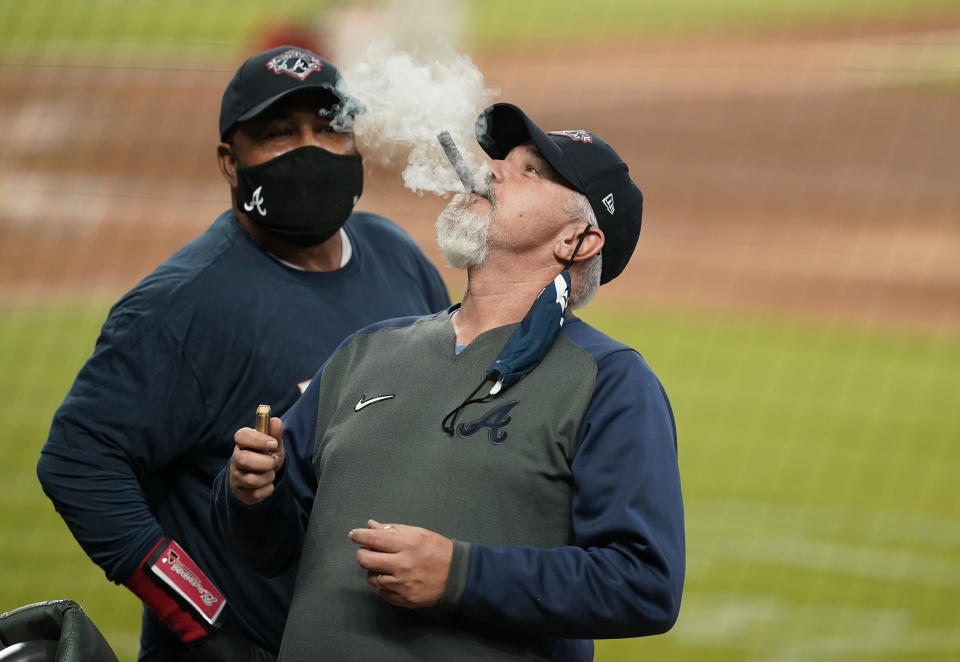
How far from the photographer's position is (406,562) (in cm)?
212

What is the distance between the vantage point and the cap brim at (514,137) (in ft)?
8.51

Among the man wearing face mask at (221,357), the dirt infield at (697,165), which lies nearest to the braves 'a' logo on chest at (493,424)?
the man wearing face mask at (221,357)

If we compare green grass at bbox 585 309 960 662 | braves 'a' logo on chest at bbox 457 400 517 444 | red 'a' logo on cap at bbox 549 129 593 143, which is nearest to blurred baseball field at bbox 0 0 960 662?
green grass at bbox 585 309 960 662

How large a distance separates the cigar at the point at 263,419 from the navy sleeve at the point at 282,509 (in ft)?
0.56

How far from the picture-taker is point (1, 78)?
1831 cm

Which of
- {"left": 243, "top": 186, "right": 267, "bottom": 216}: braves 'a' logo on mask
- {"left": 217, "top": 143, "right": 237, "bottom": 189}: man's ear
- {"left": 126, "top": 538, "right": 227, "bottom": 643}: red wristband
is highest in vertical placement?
{"left": 217, "top": 143, "right": 237, "bottom": 189}: man's ear

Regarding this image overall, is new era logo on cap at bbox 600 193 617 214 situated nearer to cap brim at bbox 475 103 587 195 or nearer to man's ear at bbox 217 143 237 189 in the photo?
cap brim at bbox 475 103 587 195

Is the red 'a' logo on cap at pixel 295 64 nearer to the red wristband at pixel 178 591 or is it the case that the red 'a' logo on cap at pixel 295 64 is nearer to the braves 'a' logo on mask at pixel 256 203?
the braves 'a' logo on mask at pixel 256 203

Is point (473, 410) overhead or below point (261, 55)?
below

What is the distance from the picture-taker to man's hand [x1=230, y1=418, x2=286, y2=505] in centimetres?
232

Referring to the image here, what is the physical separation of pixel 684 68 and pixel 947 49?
403cm

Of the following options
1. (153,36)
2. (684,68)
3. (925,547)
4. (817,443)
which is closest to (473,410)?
(925,547)

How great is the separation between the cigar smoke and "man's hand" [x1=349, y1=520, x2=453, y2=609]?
0.84m

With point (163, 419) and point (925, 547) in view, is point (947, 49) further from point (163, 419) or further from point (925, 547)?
point (163, 419)
